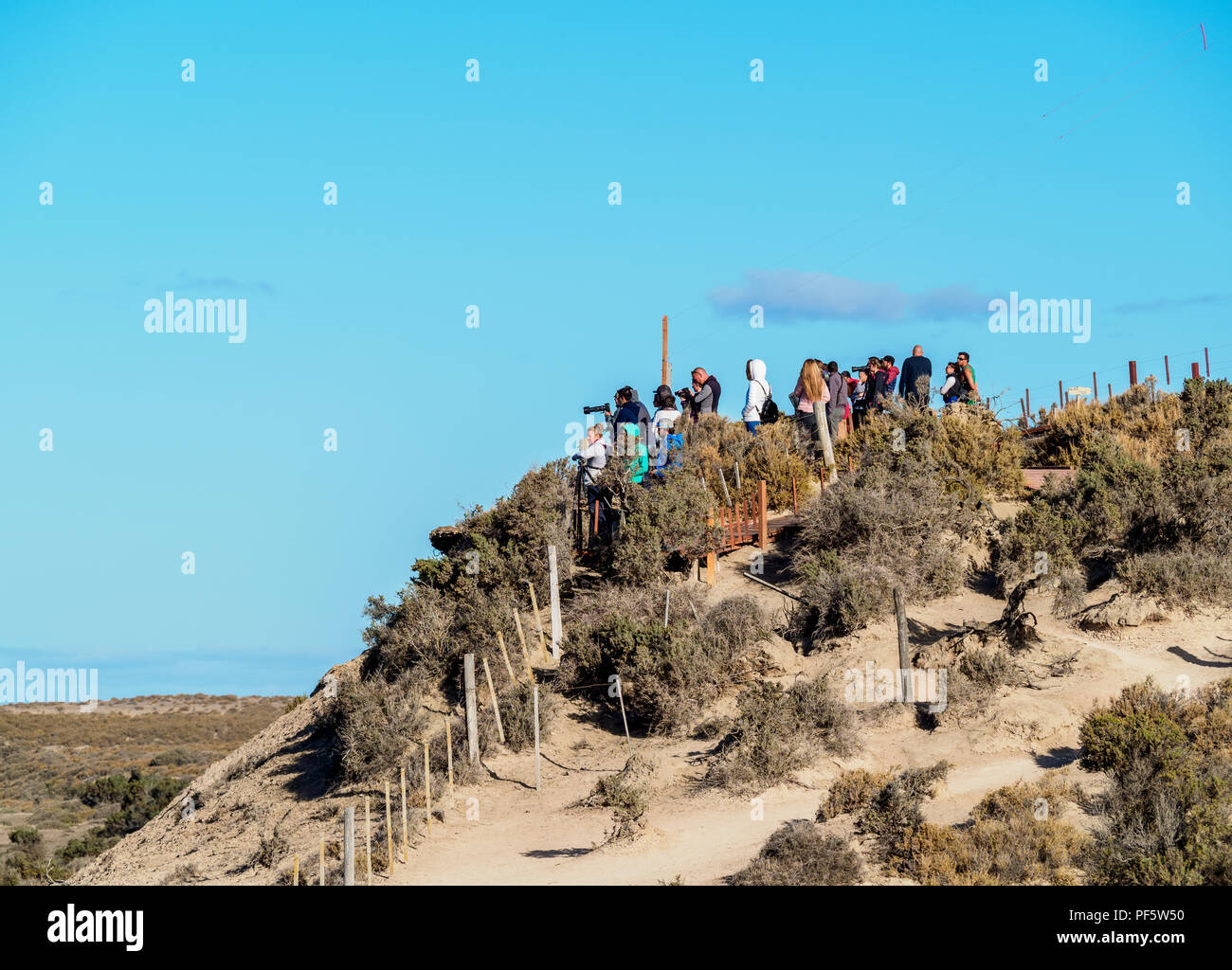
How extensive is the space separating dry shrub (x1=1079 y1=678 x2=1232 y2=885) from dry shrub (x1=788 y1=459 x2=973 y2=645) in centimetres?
390

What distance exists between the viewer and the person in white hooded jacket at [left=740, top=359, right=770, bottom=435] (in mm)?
20969

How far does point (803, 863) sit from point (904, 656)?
4628mm

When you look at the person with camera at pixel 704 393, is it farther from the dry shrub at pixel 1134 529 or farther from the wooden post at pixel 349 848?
the wooden post at pixel 349 848

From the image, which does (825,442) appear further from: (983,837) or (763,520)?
(983,837)

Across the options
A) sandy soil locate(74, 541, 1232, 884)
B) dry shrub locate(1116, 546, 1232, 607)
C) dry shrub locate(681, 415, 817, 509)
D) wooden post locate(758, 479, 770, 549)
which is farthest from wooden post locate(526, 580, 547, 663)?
dry shrub locate(1116, 546, 1232, 607)

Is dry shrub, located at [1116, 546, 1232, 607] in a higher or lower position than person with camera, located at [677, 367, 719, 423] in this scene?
lower

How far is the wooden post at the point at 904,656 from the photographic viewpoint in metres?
14.8

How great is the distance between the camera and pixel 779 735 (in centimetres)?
1392

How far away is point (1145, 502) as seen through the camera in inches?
678

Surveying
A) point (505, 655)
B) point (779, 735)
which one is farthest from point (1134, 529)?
point (505, 655)

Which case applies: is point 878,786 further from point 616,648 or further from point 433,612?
point 433,612

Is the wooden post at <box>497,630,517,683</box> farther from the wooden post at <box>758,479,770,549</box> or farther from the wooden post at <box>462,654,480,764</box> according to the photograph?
the wooden post at <box>758,479,770,549</box>

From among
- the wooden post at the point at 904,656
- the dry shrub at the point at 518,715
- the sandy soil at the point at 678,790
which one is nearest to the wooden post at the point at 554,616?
the dry shrub at the point at 518,715
